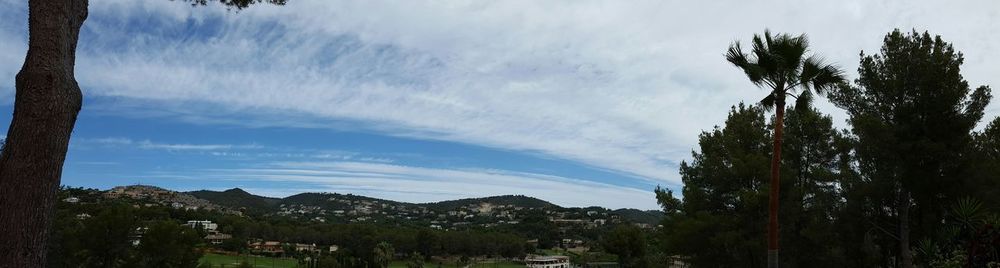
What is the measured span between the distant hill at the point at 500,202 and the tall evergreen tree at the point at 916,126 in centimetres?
14145

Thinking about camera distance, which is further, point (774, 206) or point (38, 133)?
point (774, 206)

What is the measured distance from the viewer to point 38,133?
433cm

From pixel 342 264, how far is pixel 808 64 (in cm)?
6720

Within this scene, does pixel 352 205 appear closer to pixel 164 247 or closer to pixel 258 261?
pixel 258 261

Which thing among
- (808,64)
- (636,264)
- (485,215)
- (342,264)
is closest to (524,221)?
(485,215)

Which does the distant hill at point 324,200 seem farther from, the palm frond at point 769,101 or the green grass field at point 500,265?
the palm frond at point 769,101

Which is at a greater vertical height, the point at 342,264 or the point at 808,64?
the point at 808,64

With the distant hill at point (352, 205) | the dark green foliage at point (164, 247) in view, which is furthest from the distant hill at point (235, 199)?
the dark green foliage at point (164, 247)

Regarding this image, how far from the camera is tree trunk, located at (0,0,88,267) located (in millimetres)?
4125

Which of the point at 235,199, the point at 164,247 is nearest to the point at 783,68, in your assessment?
the point at 164,247

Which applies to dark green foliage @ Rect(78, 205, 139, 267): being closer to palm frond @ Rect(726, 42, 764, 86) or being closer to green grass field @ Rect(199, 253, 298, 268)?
palm frond @ Rect(726, 42, 764, 86)

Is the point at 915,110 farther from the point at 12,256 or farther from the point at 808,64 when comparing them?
the point at 12,256

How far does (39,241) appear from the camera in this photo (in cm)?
421

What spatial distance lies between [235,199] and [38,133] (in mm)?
130079
